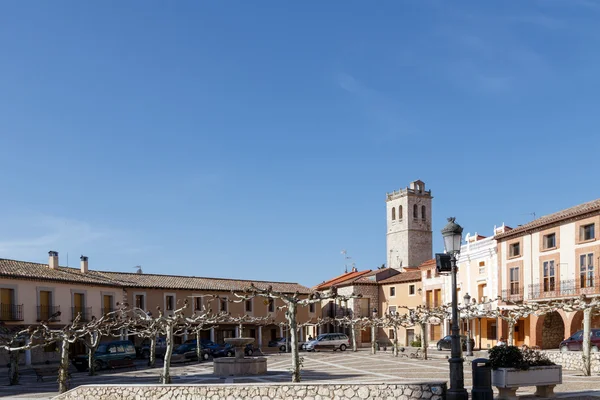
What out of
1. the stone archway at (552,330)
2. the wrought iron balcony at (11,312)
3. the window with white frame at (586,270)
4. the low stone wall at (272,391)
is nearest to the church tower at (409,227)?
the stone archway at (552,330)

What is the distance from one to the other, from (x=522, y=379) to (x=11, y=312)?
34.6 m

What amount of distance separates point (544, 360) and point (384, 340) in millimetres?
47056

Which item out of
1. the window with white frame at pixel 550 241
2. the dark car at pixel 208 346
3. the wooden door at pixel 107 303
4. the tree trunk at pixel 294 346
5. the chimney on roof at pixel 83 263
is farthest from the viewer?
the chimney on roof at pixel 83 263

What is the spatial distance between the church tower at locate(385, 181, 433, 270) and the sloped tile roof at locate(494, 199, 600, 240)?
41806mm

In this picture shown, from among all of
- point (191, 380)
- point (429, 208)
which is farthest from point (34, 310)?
point (429, 208)

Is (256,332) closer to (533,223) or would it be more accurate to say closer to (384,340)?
(384,340)

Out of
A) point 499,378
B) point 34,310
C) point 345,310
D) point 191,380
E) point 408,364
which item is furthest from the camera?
point 345,310

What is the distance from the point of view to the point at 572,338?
33750 mm

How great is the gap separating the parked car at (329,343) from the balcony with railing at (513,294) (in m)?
12.7

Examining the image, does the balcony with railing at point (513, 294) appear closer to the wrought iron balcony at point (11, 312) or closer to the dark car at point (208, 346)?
the dark car at point (208, 346)

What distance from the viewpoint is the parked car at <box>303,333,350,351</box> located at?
50344 millimetres

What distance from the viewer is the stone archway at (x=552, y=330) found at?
4303cm

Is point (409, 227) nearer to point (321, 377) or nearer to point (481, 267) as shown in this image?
point (481, 267)

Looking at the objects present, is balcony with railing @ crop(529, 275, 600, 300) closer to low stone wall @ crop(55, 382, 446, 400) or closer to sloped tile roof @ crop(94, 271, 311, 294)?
sloped tile roof @ crop(94, 271, 311, 294)
